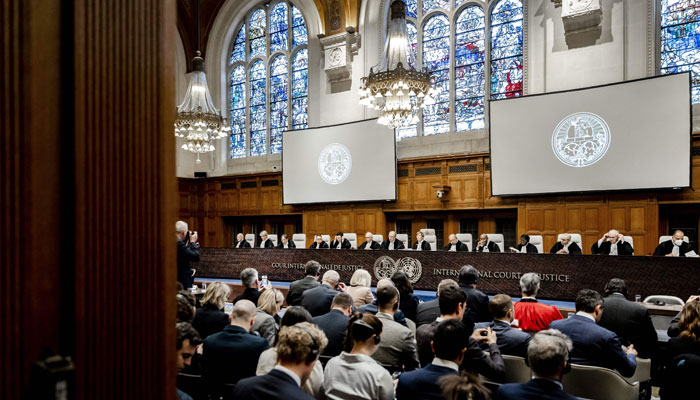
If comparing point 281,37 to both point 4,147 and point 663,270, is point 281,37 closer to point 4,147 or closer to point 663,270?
point 663,270

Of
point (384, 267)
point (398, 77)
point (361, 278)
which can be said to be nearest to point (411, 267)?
point (384, 267)

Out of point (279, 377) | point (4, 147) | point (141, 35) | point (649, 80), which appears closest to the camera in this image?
point (4, 147)

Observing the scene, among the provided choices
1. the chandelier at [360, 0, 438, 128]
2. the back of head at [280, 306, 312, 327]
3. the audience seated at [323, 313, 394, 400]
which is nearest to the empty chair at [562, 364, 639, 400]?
the audience seated at [323, 313, 394, 400]

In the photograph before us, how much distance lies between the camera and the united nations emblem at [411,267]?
7.88 metres

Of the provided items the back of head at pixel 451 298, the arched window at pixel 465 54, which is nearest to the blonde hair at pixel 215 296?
the back of head at pixel 451 298

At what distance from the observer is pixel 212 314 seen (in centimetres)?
371

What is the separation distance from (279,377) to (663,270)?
19.2ft

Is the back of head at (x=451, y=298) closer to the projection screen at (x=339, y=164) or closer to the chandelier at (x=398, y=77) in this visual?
the chandelier at (x=398, y=77)

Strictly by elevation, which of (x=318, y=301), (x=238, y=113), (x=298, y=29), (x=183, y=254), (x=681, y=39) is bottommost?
(x=318, y=301)

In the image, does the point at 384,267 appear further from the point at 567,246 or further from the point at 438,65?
the point at 438,65

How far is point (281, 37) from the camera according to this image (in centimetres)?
1492

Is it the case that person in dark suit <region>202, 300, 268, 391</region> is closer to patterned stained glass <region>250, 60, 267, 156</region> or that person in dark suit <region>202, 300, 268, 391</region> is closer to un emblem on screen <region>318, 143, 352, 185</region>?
un emblem on screen <region>318, 143, 352, 185</region>

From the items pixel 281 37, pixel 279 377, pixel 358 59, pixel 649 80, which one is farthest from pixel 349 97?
pixel 279 377

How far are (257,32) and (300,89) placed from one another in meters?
2.70
